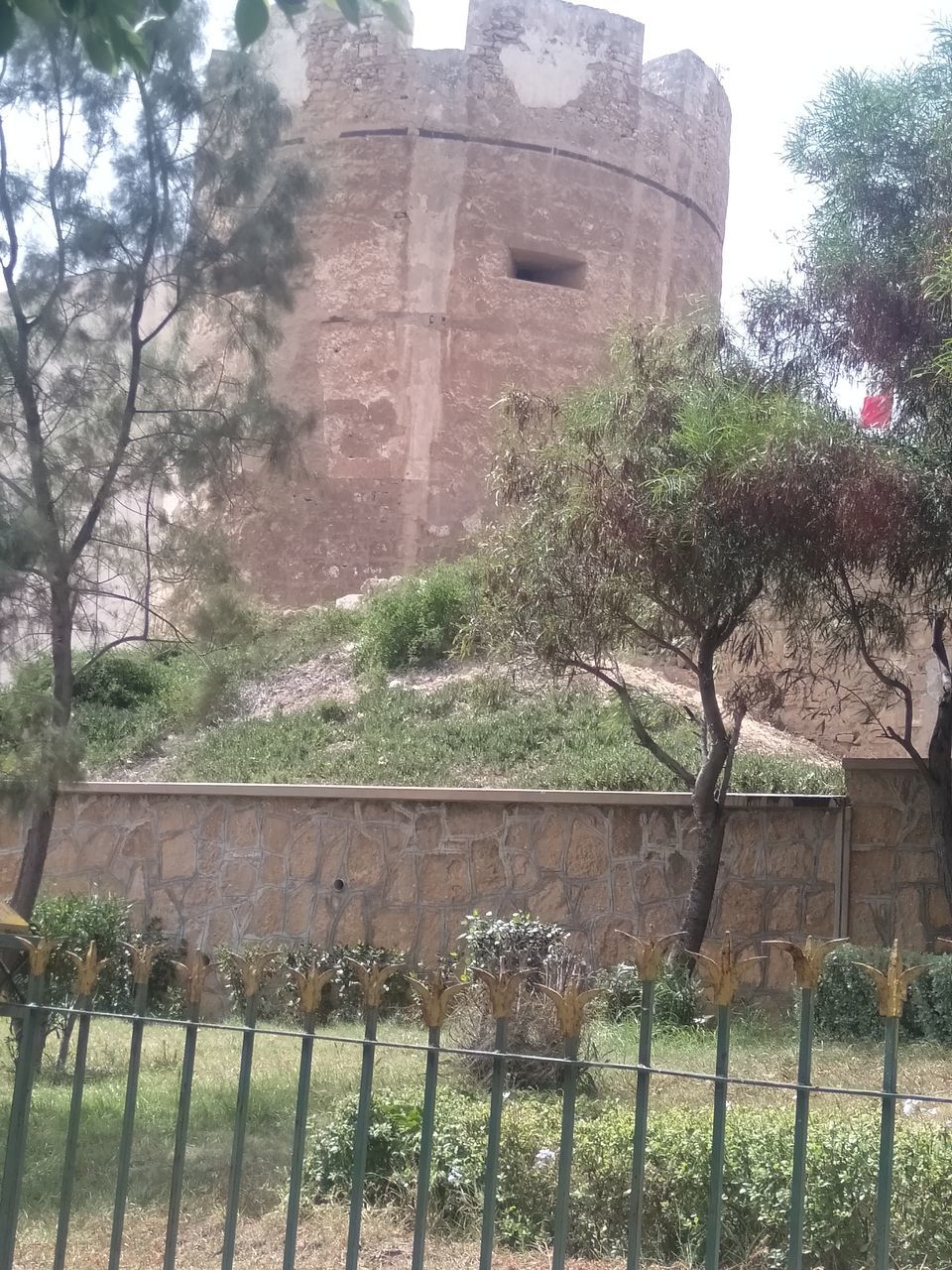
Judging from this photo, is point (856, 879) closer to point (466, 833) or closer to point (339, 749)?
point (466, 833)

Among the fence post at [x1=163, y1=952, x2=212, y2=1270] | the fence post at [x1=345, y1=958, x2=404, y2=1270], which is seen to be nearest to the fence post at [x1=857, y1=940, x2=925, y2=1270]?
the fence post at [x1=345, y1=958, x2=404, y2=1270]

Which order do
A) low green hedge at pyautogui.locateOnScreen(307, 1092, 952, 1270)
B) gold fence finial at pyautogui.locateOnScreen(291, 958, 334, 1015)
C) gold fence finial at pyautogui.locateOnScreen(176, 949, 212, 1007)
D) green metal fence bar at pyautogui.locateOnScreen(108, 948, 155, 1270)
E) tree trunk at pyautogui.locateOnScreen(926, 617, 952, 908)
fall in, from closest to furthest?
1. gold fence finial at pyautogui.locateOnScreen(291, 958, 334, 1015)
2. green metal fence bar at pyautogui.locateOnScreen(108, 948, 155, 1270)
3. gold fence finial at pyautogui.locateOnScreen(176, 949, 212, 1007)
4. low green hedge at pyautogui.locateOnScreen(307, 1092, 952, 1270)
5. tree trunk at pyautogui.locateOnScreen(926, 617, 952, 908)

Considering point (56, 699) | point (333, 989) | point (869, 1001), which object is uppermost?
point (56, 699)

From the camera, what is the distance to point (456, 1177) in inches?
156

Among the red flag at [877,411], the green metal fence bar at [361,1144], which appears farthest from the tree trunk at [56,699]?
the red flag at [877,411]

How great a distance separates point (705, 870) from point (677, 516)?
2.15m

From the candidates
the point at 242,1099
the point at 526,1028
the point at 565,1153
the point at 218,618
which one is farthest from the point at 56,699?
the point at 565,1153

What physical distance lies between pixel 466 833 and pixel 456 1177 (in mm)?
4940

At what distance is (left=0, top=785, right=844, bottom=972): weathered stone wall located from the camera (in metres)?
8.47

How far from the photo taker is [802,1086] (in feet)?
6.51

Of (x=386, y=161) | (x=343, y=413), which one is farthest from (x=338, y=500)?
(x=386, y=161)

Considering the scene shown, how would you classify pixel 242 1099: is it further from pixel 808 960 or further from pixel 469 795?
pixel 469 795

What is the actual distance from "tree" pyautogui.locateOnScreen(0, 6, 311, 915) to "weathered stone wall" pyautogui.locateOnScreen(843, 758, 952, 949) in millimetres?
4195

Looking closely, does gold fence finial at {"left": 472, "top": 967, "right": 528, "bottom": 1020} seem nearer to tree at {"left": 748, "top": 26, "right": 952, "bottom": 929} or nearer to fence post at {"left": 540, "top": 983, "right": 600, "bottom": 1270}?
fence post at {"left": 540, "top": 983, "right": 600, "bottom": 1270}
